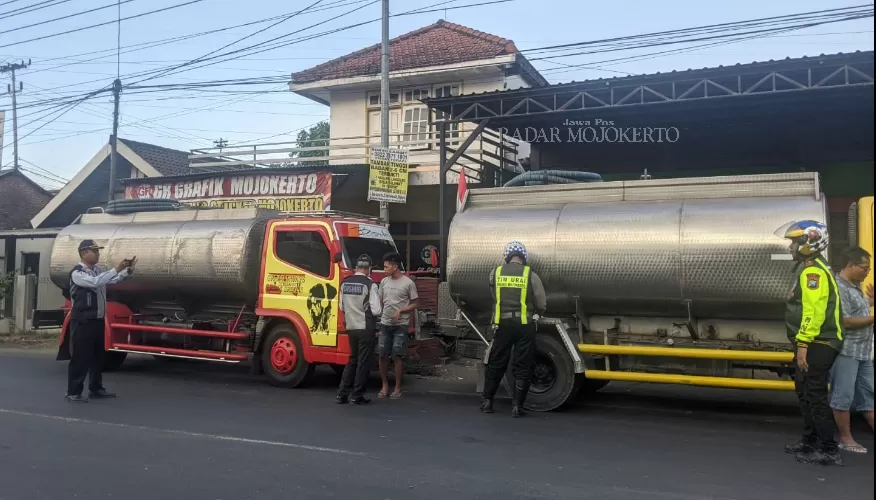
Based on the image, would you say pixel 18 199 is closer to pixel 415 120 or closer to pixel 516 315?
pixel 415 120

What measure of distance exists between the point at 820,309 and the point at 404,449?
→ 12.2ft

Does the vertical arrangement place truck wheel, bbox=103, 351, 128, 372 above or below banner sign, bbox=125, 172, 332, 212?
below

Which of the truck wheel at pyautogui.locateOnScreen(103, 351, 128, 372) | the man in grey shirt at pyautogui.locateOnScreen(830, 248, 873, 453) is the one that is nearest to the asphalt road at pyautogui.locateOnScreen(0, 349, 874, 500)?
the man in grey shirt at pyautogui.locateOnScreen(830, 248, 873, 453)

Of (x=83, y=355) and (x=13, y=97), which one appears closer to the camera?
(x=83, y=355)

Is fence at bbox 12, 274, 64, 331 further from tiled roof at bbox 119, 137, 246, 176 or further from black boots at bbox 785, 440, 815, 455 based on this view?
black boots at bbox 785, 440, 815, 455

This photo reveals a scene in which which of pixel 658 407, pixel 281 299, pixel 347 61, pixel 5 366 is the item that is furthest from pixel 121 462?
pixel 347 61

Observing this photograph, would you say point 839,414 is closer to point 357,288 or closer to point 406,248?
point 357,288

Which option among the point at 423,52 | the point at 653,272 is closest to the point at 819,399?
the point at 653,272

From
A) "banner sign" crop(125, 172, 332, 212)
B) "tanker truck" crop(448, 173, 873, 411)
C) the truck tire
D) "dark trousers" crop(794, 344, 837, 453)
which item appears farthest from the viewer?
"banner sign" crop(125, 172, 332, 212)

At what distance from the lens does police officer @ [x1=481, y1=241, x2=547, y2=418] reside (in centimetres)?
768

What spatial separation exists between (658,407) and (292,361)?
16.1 feet

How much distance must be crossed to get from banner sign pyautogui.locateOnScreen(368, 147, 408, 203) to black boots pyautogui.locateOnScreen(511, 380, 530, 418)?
527cm

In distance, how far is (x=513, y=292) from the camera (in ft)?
25.2

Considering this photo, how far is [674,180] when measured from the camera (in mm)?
7922
